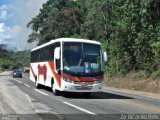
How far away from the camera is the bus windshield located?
A: 24578 millimetres

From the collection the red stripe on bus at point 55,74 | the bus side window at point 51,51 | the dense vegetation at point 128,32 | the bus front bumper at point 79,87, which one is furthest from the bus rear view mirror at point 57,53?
the dense vegetation at point 128,32

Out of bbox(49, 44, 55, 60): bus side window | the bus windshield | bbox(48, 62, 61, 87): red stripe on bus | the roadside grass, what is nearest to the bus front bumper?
the bus windshield

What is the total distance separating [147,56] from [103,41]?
604 inches

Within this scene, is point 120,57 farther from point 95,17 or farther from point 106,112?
point 106,112

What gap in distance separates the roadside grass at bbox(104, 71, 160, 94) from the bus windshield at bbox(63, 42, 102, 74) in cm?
913

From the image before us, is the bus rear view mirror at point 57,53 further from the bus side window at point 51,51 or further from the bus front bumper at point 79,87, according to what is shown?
the bus side window at point 51,51

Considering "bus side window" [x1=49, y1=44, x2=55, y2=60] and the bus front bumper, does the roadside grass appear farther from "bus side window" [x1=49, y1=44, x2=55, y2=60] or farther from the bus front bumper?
the bus front bumper

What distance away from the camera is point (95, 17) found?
55688 millimetres

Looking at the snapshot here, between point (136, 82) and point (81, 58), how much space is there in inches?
577

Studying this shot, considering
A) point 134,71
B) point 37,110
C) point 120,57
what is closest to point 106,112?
point 37,110

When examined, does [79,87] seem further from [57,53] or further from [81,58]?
[57,53]

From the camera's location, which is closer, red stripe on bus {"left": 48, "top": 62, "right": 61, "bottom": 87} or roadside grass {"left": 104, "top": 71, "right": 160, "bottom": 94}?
red stripe on bus {"left": 48, "top": 62, "right": 61, "bottom": 87}

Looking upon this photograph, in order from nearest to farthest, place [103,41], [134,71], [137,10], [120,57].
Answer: [137,10]
[134,71]
[120,57]
[103,41]

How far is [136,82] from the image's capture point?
1516 inches
